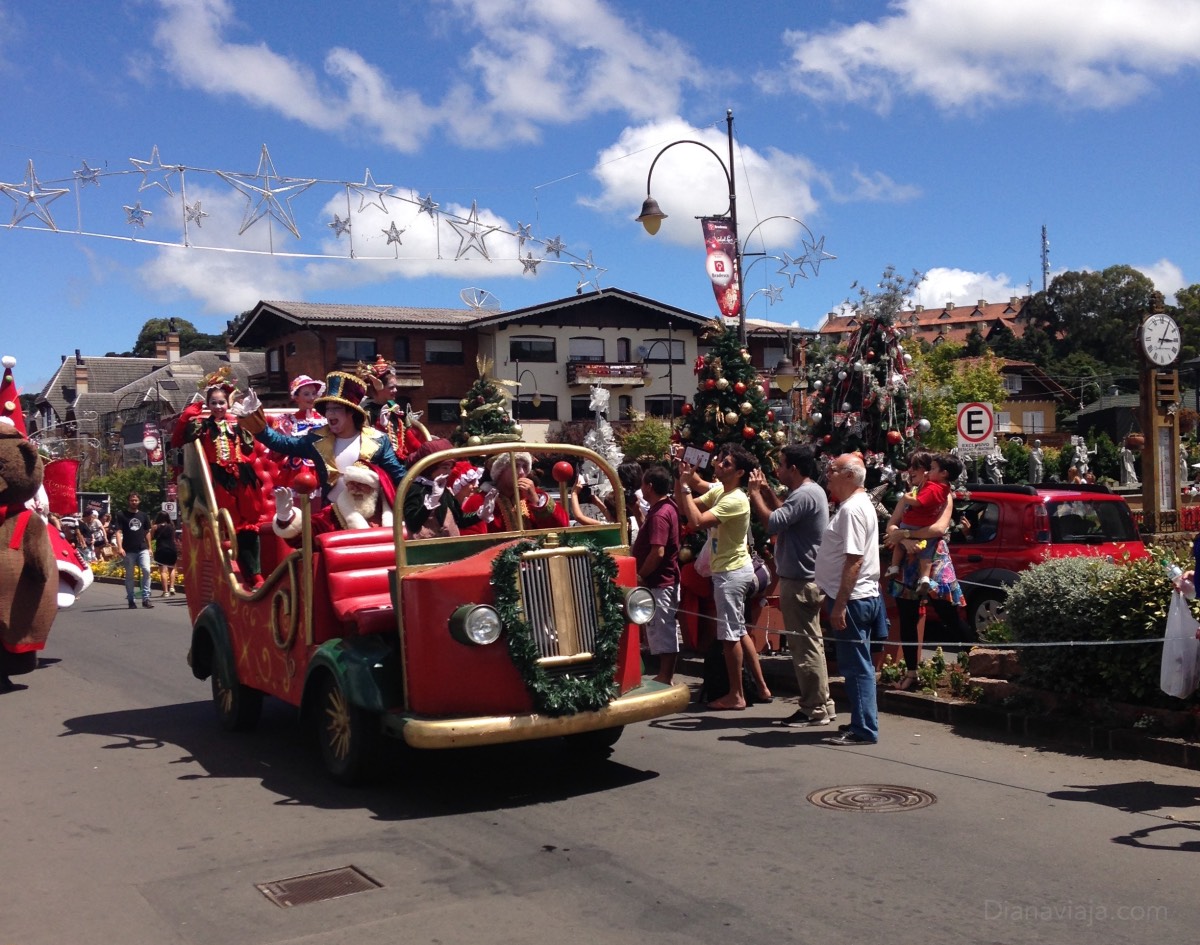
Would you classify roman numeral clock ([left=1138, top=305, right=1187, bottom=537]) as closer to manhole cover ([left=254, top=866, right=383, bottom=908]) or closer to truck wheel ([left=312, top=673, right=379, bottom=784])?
truck wheel ([left=312, top=673, right=379, bottom=784])

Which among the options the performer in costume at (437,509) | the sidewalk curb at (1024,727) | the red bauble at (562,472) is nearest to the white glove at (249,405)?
the performer in costume at (437,509)

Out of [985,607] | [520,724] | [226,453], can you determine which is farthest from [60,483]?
[985,607]

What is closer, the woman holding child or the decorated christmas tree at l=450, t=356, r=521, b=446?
the woman holding child

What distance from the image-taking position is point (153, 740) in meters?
8.72

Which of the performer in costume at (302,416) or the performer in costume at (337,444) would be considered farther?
the performer in costume at (302,416)

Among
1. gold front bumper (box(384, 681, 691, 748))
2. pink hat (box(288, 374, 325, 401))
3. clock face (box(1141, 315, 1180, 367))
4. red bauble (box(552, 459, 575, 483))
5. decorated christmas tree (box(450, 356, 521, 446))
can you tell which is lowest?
gold front bumper (box(384, 681, 691, 748))

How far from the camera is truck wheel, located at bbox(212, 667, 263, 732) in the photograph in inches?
334

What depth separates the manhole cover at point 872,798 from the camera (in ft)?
20.4

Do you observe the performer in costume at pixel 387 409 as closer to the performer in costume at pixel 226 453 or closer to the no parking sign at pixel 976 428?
the performer in costume at pixel 226 453

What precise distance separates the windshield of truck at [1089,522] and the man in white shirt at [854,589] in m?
5.02

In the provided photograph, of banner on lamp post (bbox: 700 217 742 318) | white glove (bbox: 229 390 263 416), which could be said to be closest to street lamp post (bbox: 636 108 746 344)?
banner on lamp post (bbox: 700 217 742 318)

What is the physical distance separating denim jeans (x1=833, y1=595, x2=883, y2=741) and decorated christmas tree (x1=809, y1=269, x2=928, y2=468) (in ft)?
10.2

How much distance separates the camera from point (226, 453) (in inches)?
360

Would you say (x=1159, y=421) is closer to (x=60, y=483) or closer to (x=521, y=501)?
(x=521, y=501)
